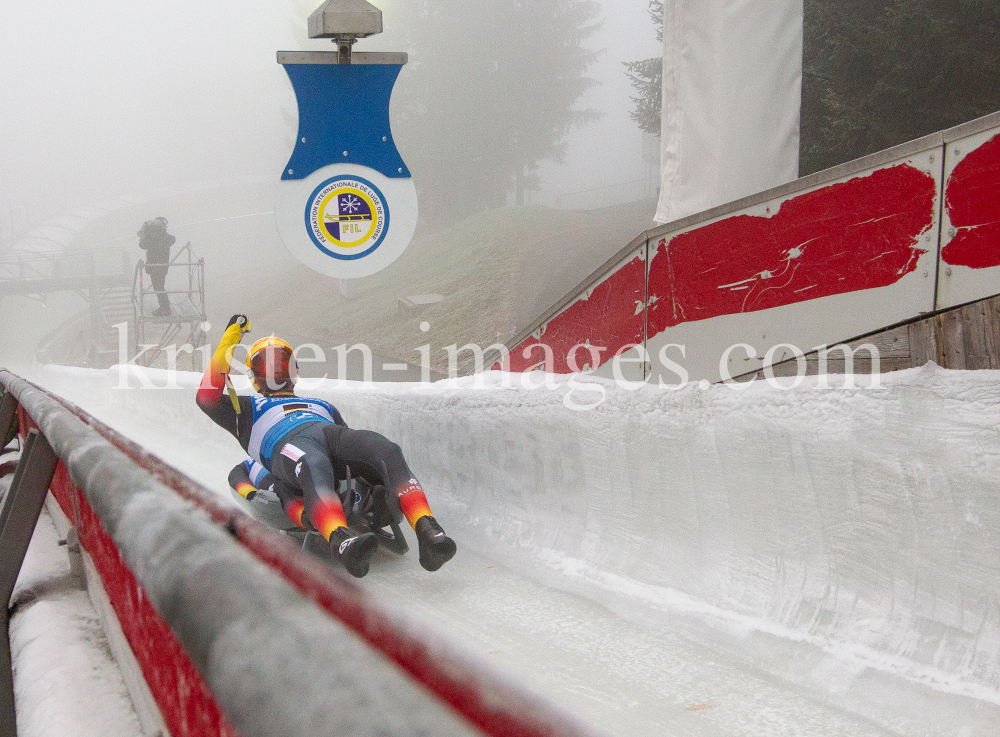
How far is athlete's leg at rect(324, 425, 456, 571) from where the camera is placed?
2328mm

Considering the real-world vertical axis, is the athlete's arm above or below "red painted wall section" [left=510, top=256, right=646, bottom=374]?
below

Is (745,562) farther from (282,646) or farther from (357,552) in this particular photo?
(282,646)

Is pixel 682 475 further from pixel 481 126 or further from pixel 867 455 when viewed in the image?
pixel 481 126

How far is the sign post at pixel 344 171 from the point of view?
153 inches

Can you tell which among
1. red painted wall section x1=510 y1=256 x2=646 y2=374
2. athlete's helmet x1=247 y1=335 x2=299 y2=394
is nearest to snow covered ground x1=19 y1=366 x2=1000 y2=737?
athlete's helmet x1=247 y1=335 x2=299 y2=394

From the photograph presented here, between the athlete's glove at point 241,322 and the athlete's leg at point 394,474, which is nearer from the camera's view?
the athlete's leg at point 394,474

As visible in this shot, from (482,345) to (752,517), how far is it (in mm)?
9469

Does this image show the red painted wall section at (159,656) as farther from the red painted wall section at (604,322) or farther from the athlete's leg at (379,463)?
the red painted wall section at (604,322)

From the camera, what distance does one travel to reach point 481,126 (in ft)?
67.6

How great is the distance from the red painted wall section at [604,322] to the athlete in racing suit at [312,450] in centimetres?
145

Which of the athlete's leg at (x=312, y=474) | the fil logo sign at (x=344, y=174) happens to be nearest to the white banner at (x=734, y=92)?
the fil logo sign at (x=344, y=174)

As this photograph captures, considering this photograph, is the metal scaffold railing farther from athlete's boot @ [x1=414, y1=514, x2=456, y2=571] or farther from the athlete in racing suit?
athlete's boot @ [x1=414, y1=514, x2=456, y2=571]

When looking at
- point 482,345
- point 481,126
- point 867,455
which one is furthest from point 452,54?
point 867,455

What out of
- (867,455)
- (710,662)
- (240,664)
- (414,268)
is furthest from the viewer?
(414,268)
